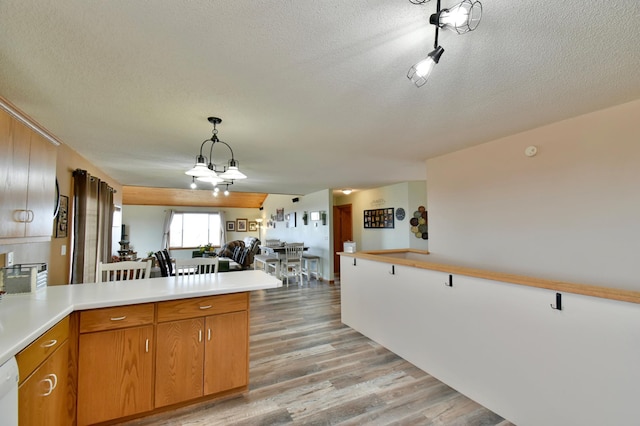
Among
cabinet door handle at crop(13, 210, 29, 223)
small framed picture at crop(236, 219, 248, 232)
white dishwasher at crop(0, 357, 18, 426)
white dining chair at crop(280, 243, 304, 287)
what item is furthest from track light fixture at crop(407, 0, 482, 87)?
small framed picture at crop(236, 219, 248, 232)

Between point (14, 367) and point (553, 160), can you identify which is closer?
point (14, 367)

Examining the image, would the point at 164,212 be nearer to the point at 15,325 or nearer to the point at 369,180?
the point at 369,180

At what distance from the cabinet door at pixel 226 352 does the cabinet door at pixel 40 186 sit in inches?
54.0

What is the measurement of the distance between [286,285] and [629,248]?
544 centimetres

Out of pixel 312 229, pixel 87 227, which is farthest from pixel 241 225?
pixel 87 227

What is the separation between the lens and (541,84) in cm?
185

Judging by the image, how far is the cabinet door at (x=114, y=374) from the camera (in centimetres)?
178

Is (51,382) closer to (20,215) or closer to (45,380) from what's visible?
(45,380)

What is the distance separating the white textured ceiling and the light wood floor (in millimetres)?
2318

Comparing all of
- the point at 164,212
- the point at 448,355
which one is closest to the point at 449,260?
the point at 448,355

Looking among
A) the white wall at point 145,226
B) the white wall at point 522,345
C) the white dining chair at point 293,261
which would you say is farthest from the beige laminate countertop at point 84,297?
the white wall at point 145,226

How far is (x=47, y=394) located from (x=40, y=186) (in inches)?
54.9

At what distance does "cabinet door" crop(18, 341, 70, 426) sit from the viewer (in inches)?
50.8

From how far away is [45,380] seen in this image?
145 centimetres
